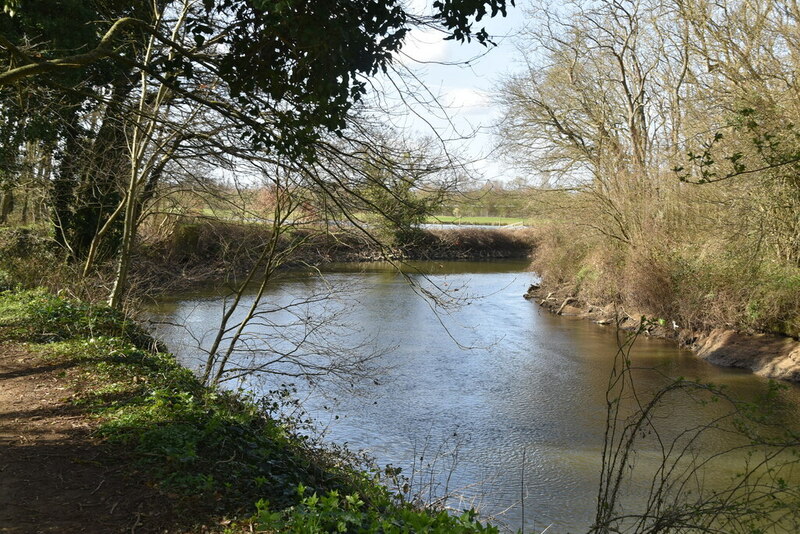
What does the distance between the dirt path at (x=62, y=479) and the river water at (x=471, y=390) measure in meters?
2.95

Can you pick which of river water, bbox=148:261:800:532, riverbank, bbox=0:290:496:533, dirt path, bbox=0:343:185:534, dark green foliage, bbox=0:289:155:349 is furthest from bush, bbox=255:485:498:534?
dark green foliage, bbox=0:289:155:349

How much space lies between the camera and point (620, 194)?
19828mm

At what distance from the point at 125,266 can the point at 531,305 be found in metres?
16.5

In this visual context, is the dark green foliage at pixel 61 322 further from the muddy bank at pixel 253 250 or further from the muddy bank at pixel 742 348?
the muddy bank at pixel 742 348

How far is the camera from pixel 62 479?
419cm

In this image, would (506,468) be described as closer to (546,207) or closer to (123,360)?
(123,360)

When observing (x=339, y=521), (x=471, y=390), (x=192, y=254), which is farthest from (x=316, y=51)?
(x=192, y=254)

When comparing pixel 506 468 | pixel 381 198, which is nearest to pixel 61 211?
pixel 381 198

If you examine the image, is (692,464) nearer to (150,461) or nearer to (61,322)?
(150,461)

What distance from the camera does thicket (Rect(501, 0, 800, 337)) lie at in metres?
13.4

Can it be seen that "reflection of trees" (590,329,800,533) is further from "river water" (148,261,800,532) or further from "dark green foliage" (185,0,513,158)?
"dark green foliage" (185,0,513,158)

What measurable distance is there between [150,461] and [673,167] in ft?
30.7

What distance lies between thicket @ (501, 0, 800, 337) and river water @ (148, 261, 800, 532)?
79.2 inches

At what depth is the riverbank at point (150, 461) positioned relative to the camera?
12.5ft
